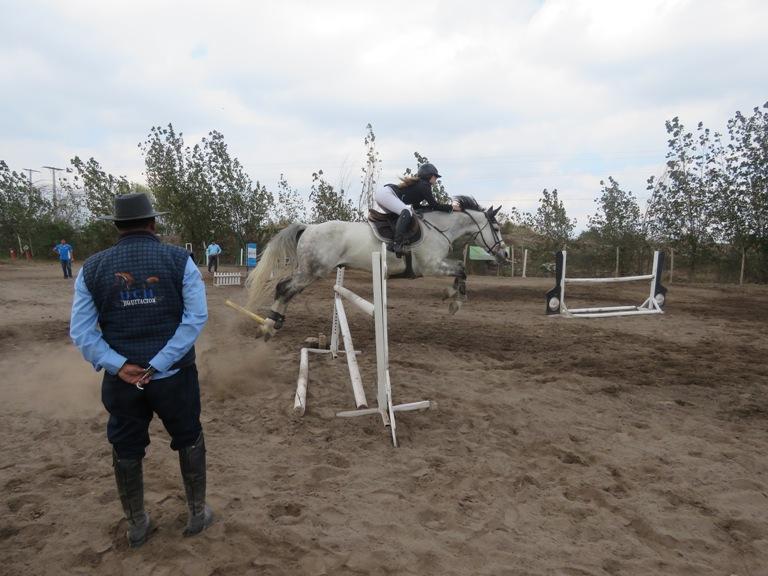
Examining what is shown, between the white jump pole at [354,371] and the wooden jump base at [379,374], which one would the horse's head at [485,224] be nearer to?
the white jump pole at [354,371]

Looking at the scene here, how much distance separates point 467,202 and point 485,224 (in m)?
0.42

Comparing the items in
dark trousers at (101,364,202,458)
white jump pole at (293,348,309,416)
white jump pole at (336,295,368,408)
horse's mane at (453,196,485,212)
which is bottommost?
white jump pole at (293,348,309,416)

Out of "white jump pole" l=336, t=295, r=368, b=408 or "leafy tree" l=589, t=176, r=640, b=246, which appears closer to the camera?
"white jump pole" l=336, t=295, r=368, b=408

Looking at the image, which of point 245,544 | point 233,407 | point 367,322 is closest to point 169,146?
point 367,322

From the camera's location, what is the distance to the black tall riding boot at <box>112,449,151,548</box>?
2.30 meters

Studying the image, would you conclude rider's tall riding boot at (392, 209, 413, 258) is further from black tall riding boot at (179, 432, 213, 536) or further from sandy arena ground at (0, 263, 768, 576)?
black tall riding boot at (179, 432, 213, 536)

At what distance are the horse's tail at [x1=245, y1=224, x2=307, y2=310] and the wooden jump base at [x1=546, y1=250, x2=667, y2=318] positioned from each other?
190 inches

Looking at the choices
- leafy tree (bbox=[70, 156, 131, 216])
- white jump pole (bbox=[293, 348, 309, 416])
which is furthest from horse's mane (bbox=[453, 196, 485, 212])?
leafy tree (bbox=[70, 156, 131, 216])

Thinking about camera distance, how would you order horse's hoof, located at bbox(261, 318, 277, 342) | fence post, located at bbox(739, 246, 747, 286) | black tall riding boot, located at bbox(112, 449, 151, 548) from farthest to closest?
fence post, located at bbox(739, 246, 747, 286)
horse's hoof, located at bbox(261, 318, 277, 342)
black tall riding boot, located at bbox(112, 449, 151, 548)

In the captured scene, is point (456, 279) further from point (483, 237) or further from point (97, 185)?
point (97, 185)

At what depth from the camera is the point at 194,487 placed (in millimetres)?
2393

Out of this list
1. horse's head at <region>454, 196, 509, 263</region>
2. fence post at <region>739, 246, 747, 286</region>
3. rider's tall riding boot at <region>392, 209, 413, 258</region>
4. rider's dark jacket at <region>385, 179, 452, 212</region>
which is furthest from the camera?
fence post at <region>739, 246, 747, 286</region>

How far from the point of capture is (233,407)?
13.9 feet

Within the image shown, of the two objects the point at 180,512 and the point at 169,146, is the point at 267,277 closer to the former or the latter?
the point at 180,512
